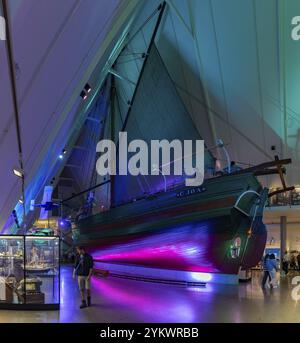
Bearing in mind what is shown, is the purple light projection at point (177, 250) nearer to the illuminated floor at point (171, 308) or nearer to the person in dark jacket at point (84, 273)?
the illuminated floor at point (171, 308)

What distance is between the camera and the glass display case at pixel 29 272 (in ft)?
A: 31.7

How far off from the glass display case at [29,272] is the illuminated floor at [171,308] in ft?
1.42

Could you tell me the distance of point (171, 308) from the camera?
9.85 m

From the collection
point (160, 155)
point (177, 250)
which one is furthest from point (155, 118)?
point (177, 250)

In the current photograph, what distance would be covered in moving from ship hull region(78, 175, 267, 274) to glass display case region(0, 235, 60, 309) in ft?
25.4

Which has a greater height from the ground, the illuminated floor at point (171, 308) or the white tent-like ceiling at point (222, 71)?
the white tent-like ceiling at point (222, 71)

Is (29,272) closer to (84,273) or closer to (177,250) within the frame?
(84,273)

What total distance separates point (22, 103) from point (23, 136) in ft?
4.87

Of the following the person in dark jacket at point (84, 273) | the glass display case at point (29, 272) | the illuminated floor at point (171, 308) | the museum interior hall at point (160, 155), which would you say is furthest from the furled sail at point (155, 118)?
the glass display case at point (29, 272)

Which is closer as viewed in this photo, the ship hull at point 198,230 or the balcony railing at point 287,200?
the ship hull at point 198,230

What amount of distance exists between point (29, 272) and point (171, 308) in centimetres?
330

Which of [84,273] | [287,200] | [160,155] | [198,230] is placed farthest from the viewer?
[287,200]

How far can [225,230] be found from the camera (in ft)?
54.4
